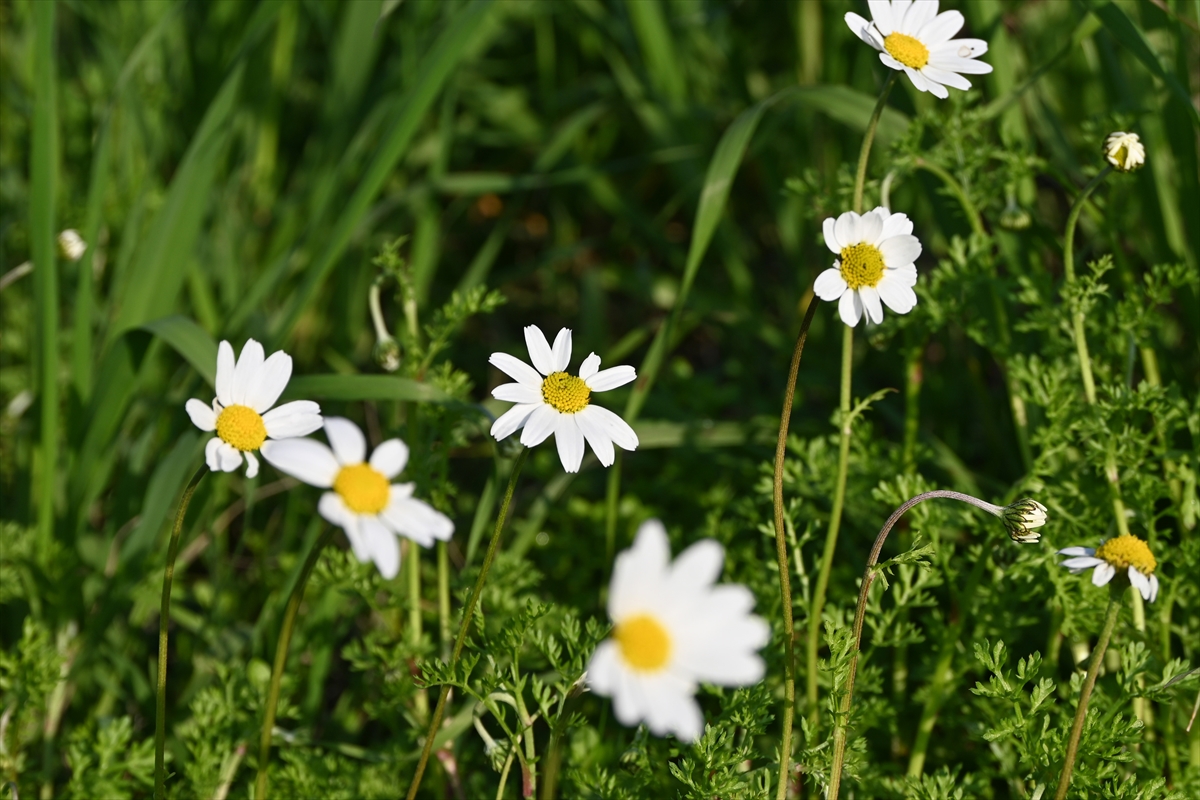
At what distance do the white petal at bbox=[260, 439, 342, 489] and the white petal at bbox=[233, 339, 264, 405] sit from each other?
262mm

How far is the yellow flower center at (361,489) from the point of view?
108cm

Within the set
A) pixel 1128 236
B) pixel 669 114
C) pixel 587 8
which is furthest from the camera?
pixel 587 8

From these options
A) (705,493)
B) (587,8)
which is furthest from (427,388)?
(587,8)

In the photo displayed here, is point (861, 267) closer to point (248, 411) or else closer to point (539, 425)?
point (539, 425)

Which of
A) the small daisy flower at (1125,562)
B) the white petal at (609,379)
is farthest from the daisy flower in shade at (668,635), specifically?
the small daisy flower at (1125,562)

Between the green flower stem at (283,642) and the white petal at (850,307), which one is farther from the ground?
the white petal at (850,307)

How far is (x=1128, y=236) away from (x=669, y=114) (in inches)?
47.7

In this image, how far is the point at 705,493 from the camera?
7.68ft

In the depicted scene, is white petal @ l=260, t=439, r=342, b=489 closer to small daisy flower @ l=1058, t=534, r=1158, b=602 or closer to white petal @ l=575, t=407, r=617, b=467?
white petal @ l=575, t=407, r=617, b=467

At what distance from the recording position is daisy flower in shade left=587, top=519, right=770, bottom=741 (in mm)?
906

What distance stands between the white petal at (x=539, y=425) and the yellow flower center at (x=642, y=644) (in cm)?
34

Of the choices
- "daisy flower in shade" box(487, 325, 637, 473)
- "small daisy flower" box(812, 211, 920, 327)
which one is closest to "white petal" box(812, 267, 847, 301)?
"small daisy flower" box(812, 211, 920, 327)

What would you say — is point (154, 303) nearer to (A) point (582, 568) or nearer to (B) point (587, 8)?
(A) point (582, 568)

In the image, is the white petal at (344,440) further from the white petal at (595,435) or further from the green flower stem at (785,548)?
the green flower stem at (785,548)
